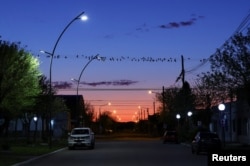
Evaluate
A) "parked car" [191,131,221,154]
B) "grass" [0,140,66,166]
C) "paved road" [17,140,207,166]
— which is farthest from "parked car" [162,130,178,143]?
"parked car" [191,131,221,154]

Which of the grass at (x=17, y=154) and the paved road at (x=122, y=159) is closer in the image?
the paved road at (x=122, y=159)

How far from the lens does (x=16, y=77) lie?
35969mm

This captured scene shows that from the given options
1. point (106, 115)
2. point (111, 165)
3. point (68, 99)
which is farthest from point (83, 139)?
point (106, 115)

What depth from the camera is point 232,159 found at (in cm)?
774

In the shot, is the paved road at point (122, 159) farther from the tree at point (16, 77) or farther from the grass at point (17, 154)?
the tree at point (16, 77)

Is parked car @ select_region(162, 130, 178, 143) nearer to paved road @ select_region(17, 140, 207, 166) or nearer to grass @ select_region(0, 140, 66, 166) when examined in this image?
grass @ select_region(0, 140, 66, 166)

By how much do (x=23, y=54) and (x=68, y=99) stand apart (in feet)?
312

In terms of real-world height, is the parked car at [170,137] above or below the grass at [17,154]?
above

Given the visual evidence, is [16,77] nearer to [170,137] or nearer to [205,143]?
[205,143]

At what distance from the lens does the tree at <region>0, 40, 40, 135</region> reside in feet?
112

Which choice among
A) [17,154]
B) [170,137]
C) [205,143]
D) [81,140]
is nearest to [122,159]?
[17,154]

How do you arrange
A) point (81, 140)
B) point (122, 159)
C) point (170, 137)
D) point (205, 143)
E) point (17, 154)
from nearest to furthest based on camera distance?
point (122, 159)
point (17, 154)
point (205, 143)
point (81, 140)
point (170, 137)

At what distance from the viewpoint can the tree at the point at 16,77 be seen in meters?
34.2

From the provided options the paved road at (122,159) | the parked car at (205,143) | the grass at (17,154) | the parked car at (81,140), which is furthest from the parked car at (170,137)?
the parked car at (205,143)
